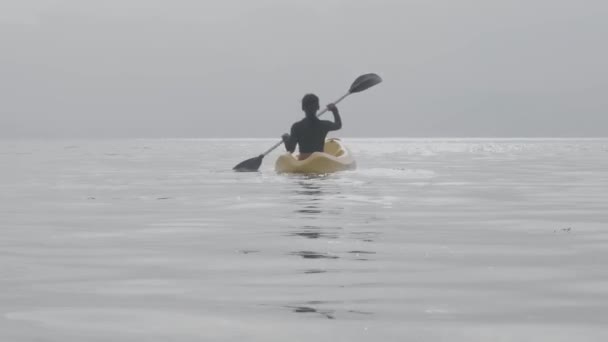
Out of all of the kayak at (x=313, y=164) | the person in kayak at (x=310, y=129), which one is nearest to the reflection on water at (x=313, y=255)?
the kayak at (x=313, y=164)

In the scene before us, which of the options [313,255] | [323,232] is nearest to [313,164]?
[323,232]

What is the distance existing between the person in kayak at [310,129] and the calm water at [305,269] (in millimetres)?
4410

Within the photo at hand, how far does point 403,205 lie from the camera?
11.1m

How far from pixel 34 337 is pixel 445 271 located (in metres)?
2.75

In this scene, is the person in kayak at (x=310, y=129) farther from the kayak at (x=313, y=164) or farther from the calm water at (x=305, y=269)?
the calm water at (x=305, y=269)

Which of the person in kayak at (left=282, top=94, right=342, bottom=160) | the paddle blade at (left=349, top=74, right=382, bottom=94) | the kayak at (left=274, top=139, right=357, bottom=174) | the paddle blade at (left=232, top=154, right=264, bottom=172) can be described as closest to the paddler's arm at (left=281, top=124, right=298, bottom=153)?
the person in kayak at (left=282, top=94, right=342, bottom=160)

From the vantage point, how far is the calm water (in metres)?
4.26

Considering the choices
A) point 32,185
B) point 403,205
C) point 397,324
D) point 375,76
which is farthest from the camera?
point 375,76

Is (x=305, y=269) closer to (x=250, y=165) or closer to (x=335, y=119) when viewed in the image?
(x=335, y=119)

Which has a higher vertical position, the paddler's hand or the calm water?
the paddler's hand

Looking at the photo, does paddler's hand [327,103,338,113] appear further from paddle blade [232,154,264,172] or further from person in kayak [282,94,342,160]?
paddle blade [232,154,264,172]

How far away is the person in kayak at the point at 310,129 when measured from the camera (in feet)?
55.2

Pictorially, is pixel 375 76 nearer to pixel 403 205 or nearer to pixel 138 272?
pixel 403 205

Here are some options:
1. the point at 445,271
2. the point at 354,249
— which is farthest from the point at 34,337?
the point at 354,249
